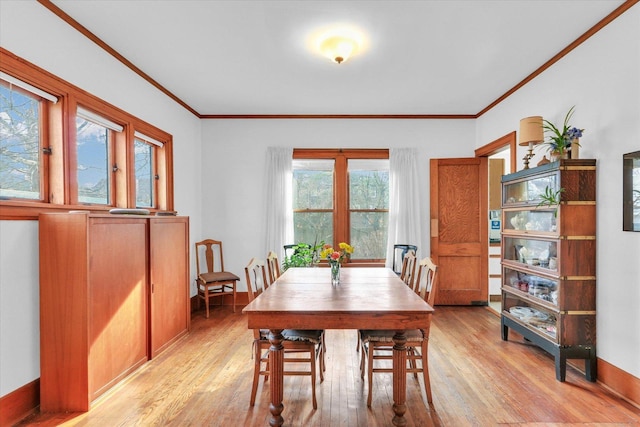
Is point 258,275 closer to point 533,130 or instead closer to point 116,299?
point 116,299

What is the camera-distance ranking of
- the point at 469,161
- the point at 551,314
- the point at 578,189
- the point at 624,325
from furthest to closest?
the point at 469,161 < the point at 551,314 < the point at 578,189 < the point at 624,325

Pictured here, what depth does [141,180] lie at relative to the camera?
12.7 ft

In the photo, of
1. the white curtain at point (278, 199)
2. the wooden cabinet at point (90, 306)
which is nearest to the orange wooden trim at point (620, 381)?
the white curtain at point (278, 199)

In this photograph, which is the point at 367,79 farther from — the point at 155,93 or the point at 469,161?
the point at 155,93

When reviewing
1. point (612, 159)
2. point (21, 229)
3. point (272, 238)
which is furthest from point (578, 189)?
point (21, 229)

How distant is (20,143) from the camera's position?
2336mm

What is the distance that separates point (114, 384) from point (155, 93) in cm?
312

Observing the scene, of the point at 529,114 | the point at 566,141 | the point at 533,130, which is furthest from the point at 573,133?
the point at 529,114

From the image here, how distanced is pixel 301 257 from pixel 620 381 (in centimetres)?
343

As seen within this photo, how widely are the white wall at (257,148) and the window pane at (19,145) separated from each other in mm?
2672

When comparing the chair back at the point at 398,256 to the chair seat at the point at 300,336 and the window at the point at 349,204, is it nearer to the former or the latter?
the window at the point at 349,204

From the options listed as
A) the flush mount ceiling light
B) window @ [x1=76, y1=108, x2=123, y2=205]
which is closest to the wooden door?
the flush mount ceiling light

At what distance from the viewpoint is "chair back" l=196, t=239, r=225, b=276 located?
486 centimetres

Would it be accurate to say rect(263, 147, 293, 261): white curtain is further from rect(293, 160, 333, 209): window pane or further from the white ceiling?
the white ceiling
